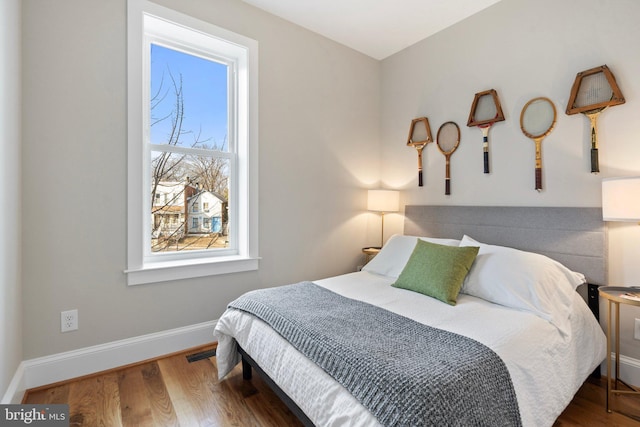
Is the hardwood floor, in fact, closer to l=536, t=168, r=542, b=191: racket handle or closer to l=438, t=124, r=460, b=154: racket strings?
l=536, t=168, r=542, b=191: racket handle

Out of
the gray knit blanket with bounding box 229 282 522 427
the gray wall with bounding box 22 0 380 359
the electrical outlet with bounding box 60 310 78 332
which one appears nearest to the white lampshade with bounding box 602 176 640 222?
the gray knit blanket with bounding box 229 282 522 427

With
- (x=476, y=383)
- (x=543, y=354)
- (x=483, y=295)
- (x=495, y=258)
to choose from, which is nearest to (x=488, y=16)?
(x=495, y=258)

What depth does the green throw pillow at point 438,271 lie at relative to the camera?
1896mm

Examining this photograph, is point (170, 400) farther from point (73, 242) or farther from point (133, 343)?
point (73, 242)

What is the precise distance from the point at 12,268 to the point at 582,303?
3219mm

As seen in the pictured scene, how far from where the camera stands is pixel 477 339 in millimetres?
1357

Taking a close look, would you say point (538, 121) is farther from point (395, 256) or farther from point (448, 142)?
point (395, 256)

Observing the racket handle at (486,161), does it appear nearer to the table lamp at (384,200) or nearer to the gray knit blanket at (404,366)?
the table lamp at (384,200)

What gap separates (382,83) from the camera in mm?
3502

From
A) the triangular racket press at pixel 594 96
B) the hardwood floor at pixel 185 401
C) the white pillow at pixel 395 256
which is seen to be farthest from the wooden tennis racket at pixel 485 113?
the hardwood floor at pixel 185 401

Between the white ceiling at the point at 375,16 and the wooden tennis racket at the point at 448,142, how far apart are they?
35.8 inches

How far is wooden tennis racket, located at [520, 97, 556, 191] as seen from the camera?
222 centimetres

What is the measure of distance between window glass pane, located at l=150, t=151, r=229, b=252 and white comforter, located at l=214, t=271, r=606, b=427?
2.97ft

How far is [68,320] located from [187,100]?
5.75ft
